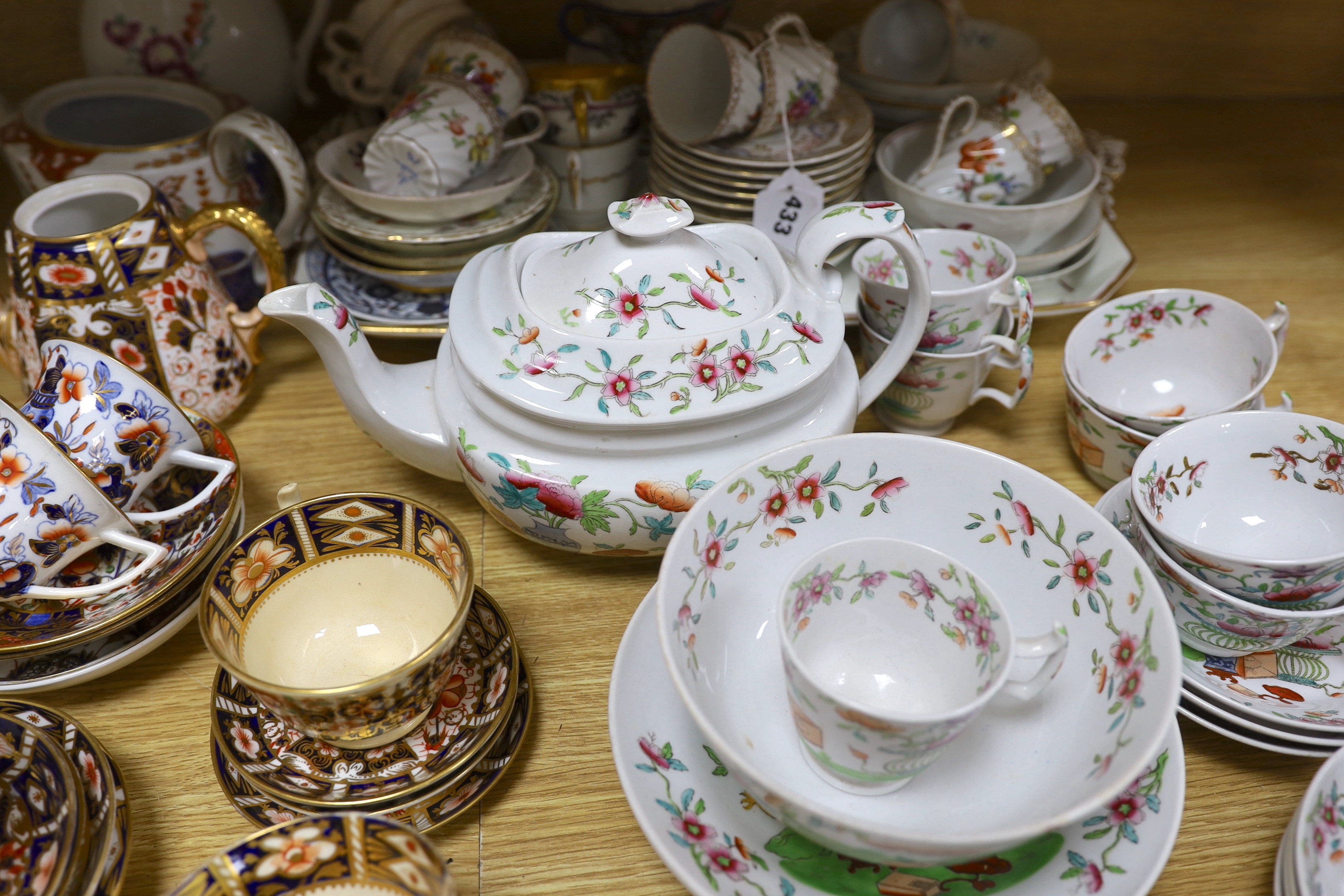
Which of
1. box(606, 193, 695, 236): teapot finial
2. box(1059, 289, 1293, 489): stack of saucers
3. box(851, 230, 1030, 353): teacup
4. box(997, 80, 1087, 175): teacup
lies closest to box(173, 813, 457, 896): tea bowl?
box(606, 193, 695, 236): teapot finial

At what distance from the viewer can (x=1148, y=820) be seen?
1.67ft

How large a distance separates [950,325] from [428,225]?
1.69 ft

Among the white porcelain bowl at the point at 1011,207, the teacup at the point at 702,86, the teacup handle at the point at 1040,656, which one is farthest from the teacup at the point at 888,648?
the teacup at the point at 702,86

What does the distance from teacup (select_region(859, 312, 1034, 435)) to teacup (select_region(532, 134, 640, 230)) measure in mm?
360

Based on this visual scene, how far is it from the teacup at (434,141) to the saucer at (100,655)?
1.35 feet

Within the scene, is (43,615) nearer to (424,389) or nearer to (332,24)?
(424,389)

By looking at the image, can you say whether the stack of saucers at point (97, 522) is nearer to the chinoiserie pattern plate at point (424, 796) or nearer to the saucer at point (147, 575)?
the saucer at point (147, 575)

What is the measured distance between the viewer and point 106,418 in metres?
0.71

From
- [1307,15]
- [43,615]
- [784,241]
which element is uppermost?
[1307,15]

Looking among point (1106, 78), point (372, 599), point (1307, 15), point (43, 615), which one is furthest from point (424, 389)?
point (1307, 15)

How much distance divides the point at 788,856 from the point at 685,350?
332 mm

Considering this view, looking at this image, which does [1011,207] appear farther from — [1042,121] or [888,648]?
[888,648]

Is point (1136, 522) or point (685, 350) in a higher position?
point (685, 350)

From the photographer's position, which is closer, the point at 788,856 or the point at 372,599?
the point at 788,856
